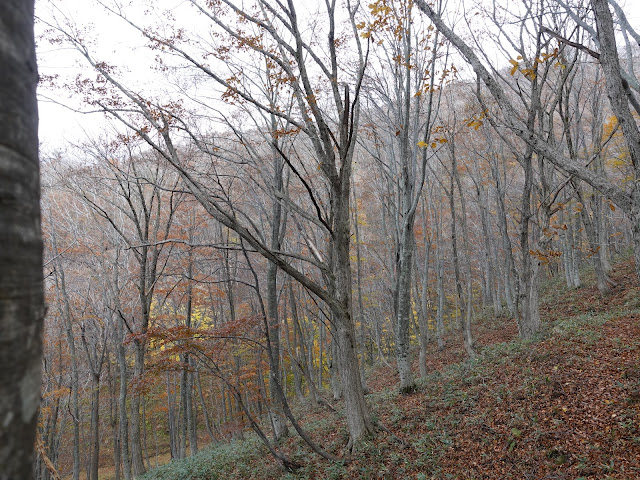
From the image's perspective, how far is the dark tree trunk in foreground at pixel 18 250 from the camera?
2.49 feet

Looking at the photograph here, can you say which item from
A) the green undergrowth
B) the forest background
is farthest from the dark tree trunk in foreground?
the green undergrowth

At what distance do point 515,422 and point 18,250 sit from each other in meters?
6.17

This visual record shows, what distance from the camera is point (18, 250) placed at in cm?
83

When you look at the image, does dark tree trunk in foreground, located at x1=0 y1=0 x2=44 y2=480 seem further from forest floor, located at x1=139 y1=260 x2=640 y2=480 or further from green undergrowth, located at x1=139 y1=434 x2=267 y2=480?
green undergrowth, located at x1=139 y1=434 x2=267 y2=480

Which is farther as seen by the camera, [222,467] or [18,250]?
[222,467]

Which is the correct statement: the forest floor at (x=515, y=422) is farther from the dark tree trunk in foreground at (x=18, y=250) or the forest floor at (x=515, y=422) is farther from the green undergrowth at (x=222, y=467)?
the dark tree trunk in foreground at (x=18, y=250)

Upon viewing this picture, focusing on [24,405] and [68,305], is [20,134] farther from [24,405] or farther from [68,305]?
[68,305]

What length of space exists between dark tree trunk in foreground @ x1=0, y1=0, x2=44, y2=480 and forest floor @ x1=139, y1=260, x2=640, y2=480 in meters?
4.93

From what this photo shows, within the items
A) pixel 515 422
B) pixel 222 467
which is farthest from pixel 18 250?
pixel 222 467

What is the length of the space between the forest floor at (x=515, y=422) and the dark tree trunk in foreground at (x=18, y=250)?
493 centimetres

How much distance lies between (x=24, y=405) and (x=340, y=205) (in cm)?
545

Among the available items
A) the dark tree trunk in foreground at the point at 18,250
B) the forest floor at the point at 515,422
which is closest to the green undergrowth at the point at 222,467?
the forest floor at the point at 515,422

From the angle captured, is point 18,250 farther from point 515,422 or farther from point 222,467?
point 222,467

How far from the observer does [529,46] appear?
364 inches
